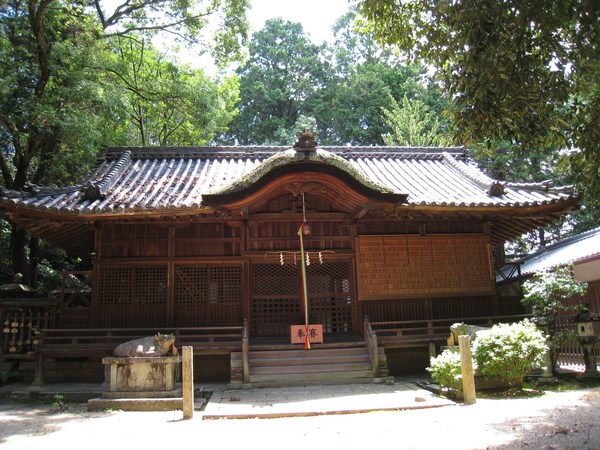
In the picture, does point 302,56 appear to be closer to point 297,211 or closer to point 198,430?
point 297,211

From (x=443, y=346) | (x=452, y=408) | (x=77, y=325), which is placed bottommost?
(x=452, y=408)

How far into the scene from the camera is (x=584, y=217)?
83.4 ft

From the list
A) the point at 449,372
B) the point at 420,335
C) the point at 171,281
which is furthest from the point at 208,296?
the point at 449,372

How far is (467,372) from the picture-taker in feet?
26.8

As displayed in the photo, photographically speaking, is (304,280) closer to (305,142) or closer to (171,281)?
(305,142)

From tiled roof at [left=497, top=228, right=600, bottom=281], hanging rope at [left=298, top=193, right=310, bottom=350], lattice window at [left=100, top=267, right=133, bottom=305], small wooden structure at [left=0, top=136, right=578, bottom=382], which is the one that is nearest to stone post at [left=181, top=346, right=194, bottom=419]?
small wooden structure at [left=0, top=136, right=578, bottom=382]

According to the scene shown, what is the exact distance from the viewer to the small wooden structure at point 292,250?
11.5 meters

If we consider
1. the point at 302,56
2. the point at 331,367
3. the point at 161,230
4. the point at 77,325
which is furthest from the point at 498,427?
the point at 302,56

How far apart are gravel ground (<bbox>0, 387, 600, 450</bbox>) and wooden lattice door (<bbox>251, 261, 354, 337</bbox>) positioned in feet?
14.1

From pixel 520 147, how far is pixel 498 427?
4.02 metres

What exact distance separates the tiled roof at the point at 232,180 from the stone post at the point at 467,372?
13.4 ft

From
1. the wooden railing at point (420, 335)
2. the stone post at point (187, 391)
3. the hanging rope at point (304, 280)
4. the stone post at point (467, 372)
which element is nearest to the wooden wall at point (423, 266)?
the wooden railing at point (420, 335)

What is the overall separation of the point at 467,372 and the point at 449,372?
49 cm

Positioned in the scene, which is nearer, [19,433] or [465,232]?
[19,433]
